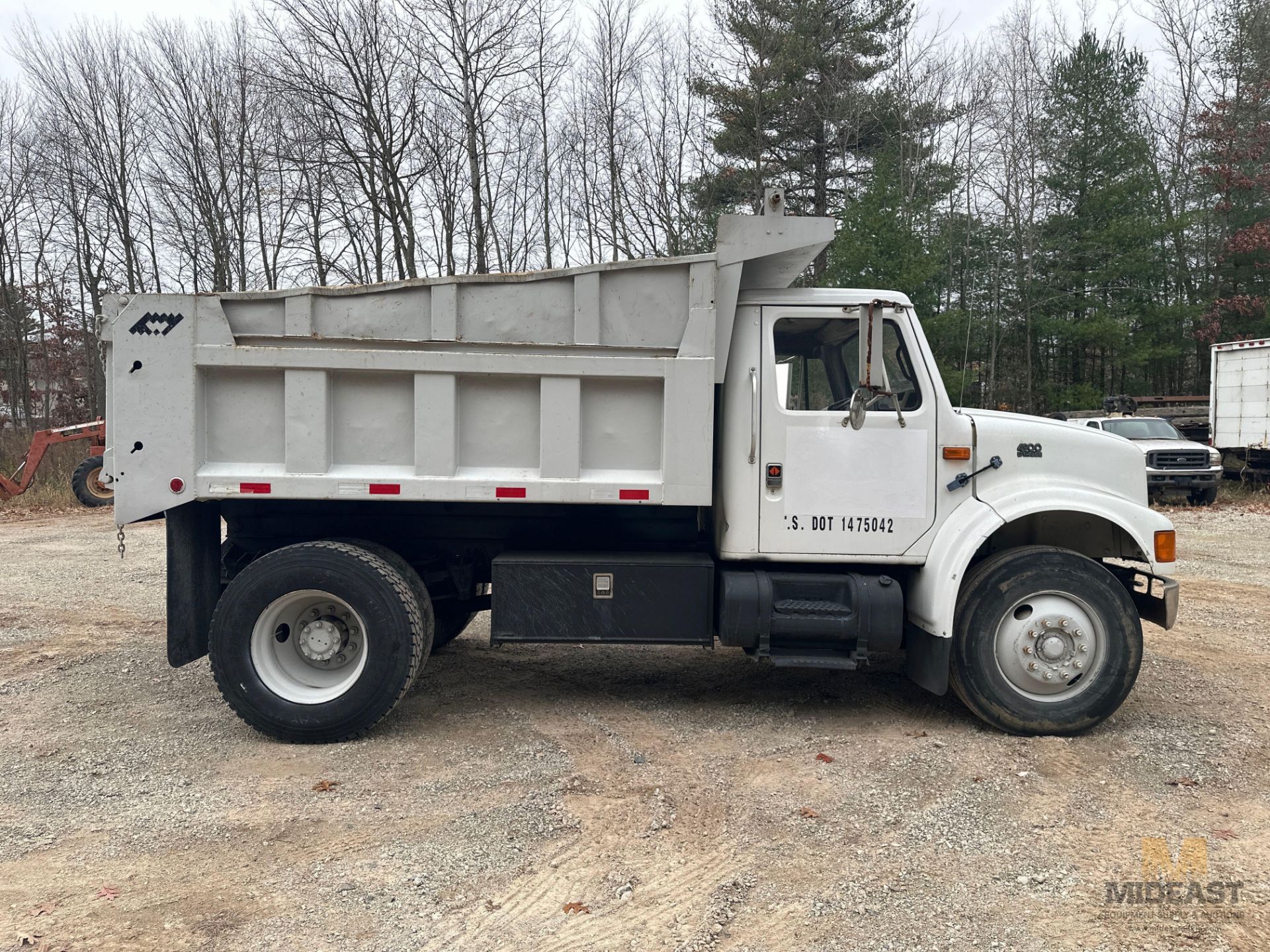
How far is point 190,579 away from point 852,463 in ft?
12.6

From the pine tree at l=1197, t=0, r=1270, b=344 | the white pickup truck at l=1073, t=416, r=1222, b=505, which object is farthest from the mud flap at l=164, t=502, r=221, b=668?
the pine tree at l=1197, t=0, r=1270, b=344

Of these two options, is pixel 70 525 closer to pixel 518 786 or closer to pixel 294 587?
pixel 294 587

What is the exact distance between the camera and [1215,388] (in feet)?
61.7

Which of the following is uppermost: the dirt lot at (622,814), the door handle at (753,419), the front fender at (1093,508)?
the door handle at (753,419)

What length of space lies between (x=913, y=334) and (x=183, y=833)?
4.37 meters

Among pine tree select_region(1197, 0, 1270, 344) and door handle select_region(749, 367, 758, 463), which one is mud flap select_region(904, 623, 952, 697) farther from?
pine tree select_region(1197, 0, 1270, 344)

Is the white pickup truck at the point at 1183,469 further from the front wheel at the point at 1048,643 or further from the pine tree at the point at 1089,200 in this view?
the front wheel at the point at 1048,643

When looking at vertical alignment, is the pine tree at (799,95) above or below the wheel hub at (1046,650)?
above

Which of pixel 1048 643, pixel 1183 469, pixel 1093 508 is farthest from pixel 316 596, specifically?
pixel 1183 469

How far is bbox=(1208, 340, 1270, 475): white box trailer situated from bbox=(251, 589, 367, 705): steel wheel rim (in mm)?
19280

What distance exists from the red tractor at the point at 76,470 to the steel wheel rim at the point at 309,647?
14845 mm

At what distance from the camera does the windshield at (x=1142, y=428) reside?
1730cm

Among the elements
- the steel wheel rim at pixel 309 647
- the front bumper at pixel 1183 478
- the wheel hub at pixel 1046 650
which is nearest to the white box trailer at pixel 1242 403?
the front bumper at pixel 1183 478

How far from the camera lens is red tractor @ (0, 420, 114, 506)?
17047 mm
